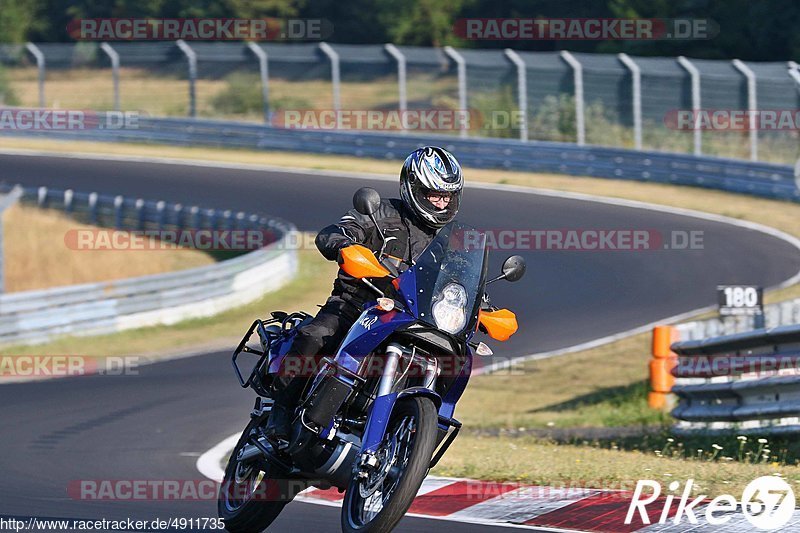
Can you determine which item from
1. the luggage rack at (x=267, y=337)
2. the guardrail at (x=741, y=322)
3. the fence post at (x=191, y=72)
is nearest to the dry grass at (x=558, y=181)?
the fence post at (x=191, y=72)

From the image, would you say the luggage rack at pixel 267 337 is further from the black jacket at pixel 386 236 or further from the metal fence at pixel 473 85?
the metal fence at pixel 473 85

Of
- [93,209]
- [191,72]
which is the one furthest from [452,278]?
[191,72]

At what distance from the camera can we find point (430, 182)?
6656 millimetres

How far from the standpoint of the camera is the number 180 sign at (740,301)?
13.3m

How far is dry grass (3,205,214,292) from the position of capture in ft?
77.6

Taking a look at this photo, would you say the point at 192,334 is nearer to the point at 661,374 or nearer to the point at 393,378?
the point at 661,374

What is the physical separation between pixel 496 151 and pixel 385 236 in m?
26.7

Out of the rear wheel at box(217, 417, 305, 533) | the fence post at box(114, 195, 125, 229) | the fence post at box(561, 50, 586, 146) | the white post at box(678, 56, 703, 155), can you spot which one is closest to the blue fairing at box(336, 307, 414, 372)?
the rear wheel at box(217, 417, 305, 533)

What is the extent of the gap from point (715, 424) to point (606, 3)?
44839mm

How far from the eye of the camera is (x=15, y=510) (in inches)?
305

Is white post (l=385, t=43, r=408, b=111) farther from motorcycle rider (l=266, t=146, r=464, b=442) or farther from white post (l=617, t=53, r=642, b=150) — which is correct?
motorcycle rider (l=266, t=146, r=464, b=442)

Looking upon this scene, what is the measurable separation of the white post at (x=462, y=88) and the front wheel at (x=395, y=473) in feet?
94.2

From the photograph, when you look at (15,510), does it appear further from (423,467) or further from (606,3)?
(606,3)

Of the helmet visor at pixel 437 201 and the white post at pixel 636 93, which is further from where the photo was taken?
the white post at pixel 636 93
